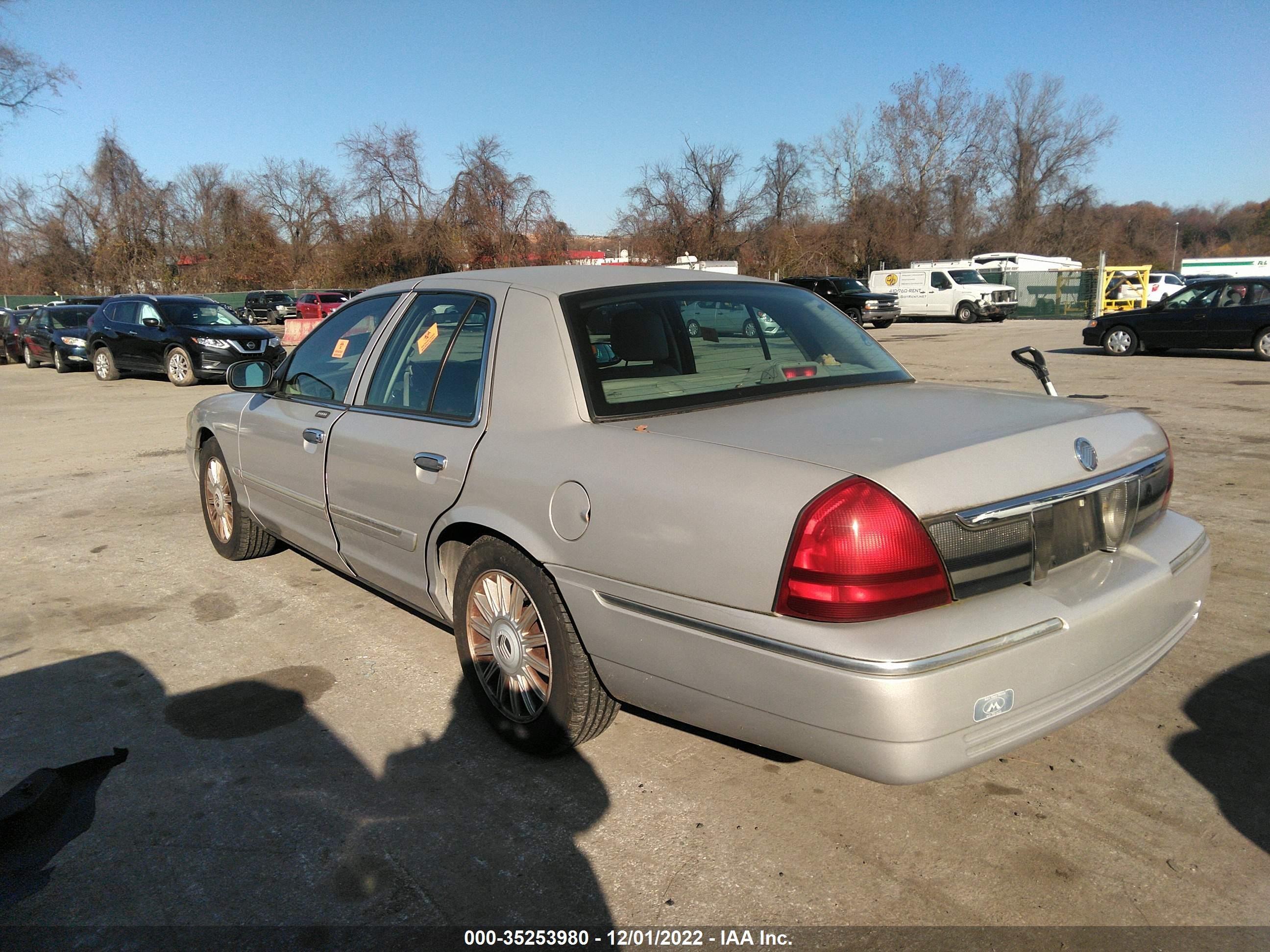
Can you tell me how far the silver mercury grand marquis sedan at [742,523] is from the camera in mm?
2305

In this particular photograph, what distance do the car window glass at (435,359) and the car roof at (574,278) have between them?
0.11 metres

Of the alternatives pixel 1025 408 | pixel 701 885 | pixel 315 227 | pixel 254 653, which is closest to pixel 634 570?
pixel 701 885

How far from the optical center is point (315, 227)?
60875 mm

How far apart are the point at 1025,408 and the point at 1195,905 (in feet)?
4.72

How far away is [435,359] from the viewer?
12.2 ft

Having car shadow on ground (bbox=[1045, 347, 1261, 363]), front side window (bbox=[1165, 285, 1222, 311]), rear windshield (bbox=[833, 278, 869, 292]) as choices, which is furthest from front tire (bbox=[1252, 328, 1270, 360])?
rear windshield (bbox=[833, 278, 869, 292])

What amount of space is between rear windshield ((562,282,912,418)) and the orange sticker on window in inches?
28.8

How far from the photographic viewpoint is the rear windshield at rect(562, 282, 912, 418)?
318cm

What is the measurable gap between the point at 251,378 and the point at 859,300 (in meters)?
29.1

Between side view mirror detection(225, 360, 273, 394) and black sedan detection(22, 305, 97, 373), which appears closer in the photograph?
side view mirror detection(225, 360, 273, 394)

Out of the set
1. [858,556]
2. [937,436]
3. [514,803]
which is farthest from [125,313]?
[858,556]

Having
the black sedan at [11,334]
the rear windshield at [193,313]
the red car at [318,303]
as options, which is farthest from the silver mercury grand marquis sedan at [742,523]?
the red car at [318,303]

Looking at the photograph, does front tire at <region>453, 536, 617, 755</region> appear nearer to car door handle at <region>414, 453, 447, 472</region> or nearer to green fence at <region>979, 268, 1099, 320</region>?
car door handle at <region>414, 453, 447, 472</region>

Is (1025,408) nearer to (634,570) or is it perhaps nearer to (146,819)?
(634,570)
